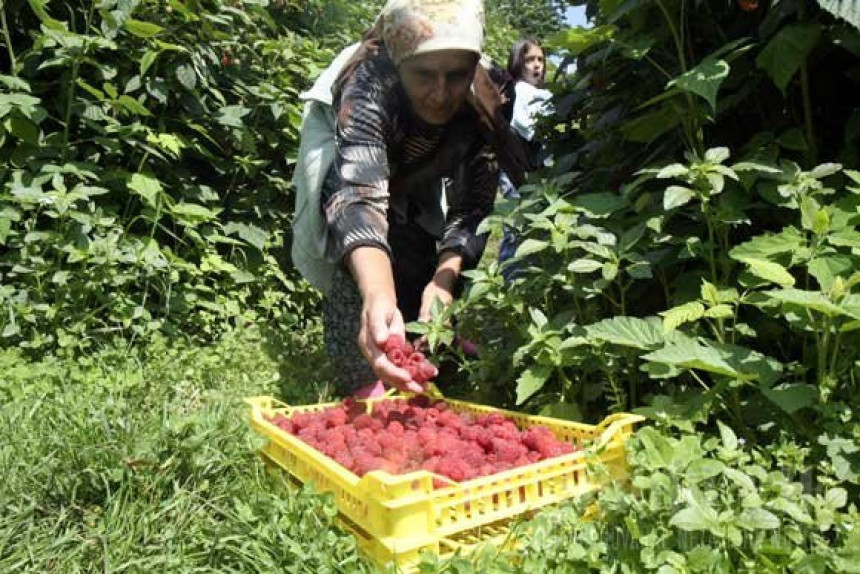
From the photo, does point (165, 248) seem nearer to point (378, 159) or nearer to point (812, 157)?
point (378, 159)

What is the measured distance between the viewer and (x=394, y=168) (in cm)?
288

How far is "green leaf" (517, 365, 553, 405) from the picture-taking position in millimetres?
1847

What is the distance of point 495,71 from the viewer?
2.92m

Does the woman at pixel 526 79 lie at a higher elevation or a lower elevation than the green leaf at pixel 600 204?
lower

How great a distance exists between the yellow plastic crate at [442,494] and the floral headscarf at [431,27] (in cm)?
128

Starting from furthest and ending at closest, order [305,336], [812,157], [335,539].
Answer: [305,336] → [812,157] → [335,539]

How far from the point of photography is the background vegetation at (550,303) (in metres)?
1.37

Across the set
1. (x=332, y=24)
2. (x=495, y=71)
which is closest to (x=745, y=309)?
(x=495, y=71)

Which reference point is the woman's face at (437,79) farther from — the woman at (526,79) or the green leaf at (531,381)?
the woman at (526,79)

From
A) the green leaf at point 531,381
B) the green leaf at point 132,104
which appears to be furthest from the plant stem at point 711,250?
the green leaf at point 132,104

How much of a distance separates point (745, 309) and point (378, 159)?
1.22m

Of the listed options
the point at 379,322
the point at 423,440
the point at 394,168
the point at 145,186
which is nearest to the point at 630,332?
the point at 423,440

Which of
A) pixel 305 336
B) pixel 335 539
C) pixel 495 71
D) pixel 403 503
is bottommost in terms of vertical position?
pixel 305 336

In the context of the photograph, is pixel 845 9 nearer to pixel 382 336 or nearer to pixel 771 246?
pixel 771 246
